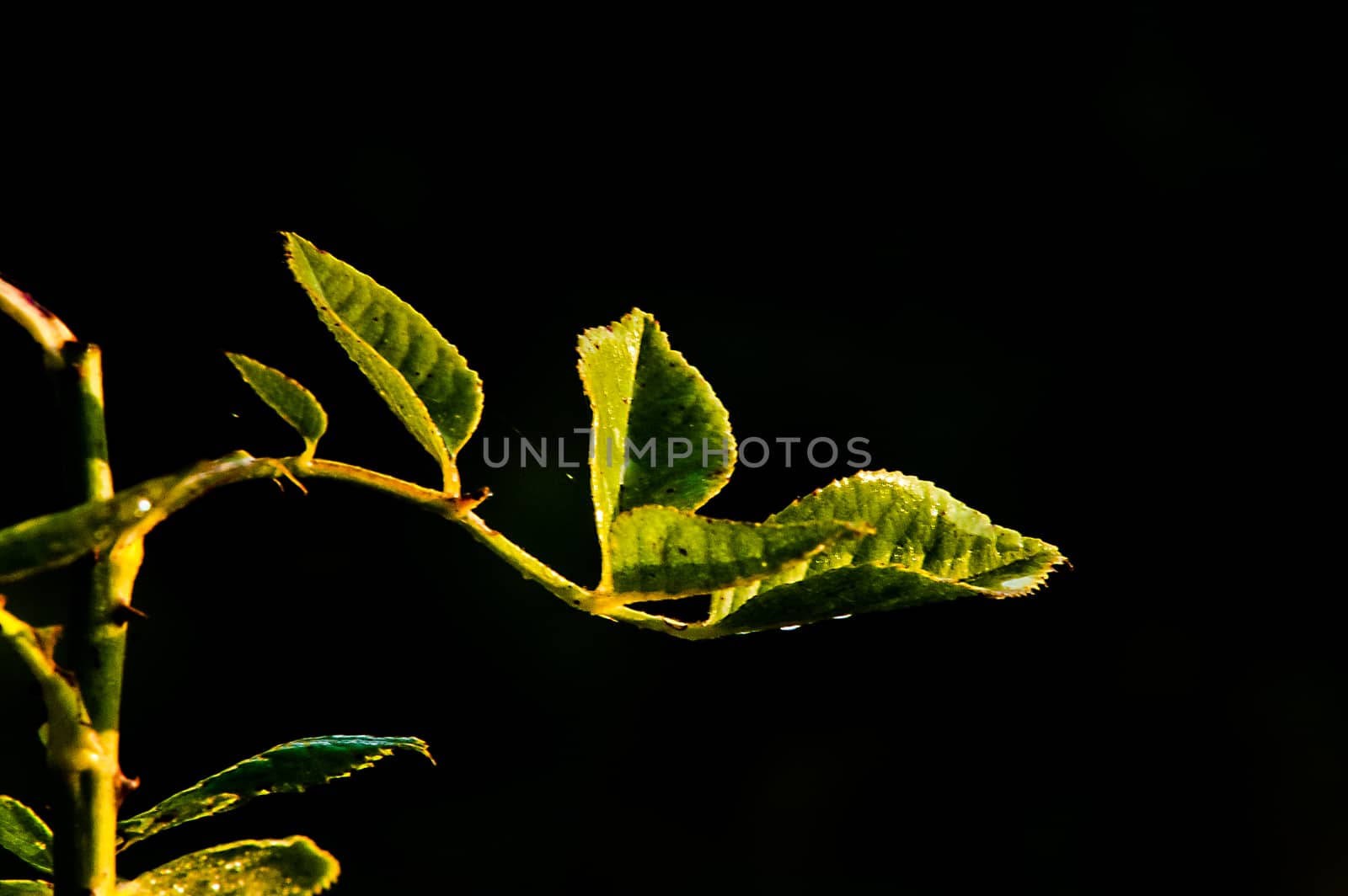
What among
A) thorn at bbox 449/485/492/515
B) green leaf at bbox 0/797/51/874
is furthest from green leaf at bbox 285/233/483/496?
green leaf at bbox 0/797/51/874

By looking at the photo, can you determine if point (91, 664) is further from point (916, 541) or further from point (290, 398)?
point (916, 541)

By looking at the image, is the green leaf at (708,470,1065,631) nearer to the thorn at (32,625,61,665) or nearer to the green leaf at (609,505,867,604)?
the green leaf at (609,505,867,604)

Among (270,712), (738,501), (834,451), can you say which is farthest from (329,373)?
(834,451)

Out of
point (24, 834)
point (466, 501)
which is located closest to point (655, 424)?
point (466, 501)

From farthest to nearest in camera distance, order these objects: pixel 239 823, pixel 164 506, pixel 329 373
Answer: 1. pixel 239 823
2. pixel 329 373
3. pixel 164 506

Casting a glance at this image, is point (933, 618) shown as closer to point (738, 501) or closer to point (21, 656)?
point (738, 501)
